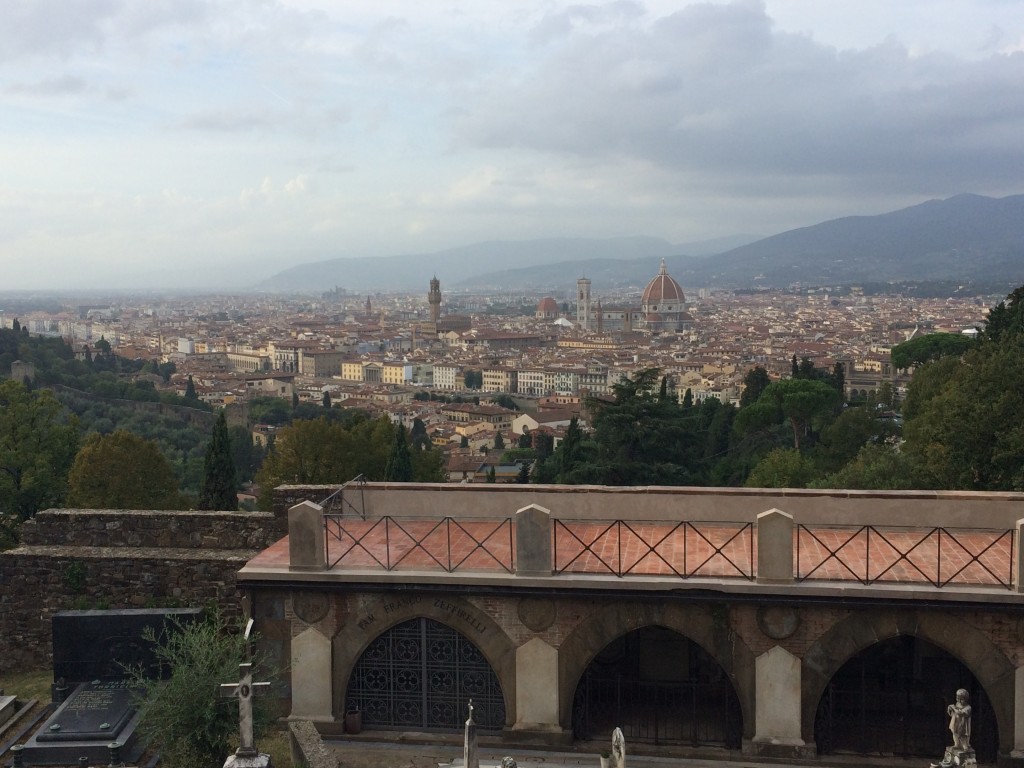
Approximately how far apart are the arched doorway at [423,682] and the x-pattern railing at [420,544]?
24.3 inches

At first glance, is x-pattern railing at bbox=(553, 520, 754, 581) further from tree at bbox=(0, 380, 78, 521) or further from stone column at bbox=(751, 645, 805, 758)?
tree at bbox=(0, 380, 78, 521)

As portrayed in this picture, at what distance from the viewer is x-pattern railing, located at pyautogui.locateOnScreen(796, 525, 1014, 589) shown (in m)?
8.90

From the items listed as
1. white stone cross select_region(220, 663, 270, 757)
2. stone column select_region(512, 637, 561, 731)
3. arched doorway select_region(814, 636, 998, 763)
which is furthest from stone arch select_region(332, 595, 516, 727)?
arched doorway select_region(814, 636, 998, 763)

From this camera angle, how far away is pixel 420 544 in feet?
33.4

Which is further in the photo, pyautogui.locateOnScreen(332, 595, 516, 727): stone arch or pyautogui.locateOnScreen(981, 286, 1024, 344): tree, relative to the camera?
pyautogui.locateOnScreen(981, 286, 1024, 344): tree

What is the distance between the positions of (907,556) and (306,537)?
5.47 m

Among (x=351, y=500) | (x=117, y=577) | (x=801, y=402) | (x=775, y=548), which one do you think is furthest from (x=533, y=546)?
(x=801, y=402)

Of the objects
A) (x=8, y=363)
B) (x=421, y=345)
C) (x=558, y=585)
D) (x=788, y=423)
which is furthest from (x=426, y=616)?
(x=421, y=345)

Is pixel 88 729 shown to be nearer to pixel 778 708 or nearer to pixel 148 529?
pixel 148 529

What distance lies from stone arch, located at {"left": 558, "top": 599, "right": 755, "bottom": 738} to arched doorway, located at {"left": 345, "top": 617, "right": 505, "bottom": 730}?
84 centimetres

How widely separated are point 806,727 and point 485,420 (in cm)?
8511

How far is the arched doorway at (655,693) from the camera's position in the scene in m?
9.35

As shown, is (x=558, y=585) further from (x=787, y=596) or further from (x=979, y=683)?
(x=979, y=683)

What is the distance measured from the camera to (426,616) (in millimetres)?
9383
